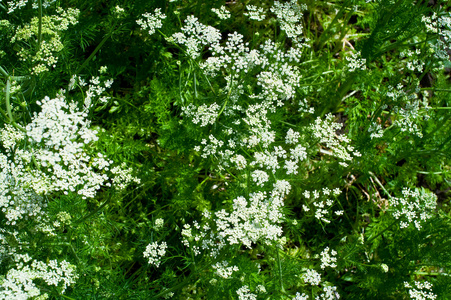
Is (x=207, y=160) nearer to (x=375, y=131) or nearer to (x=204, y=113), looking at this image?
(x=204, y=113)

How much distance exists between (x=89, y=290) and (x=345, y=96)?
404cm

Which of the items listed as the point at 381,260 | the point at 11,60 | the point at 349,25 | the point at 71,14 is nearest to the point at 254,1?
the point at 349,25

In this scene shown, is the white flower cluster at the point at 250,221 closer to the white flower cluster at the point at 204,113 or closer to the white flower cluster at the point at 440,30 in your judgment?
the white flower cluster at the point at 204,113

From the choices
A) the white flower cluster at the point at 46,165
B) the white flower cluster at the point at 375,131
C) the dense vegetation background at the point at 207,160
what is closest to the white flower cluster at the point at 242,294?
the dense vegetation background at the point at 207,160

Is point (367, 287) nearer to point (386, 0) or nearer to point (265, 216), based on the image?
point (265, 216)

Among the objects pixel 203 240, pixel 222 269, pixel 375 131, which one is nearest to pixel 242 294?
pixel 222 269

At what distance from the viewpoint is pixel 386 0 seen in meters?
4.34

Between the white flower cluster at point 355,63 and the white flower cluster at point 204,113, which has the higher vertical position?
the white flower cluster at point 355,63

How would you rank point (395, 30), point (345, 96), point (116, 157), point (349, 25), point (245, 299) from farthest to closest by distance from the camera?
1. point (349, 25)
2. point (345, 96)
3. point (395, 30)
4. point (116, 157)
5. point (245, 299)

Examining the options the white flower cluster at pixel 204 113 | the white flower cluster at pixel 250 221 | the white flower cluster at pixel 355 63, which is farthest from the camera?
the white flower cluster at pixel 355 63

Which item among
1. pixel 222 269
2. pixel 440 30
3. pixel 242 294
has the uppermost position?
pixel 440 30

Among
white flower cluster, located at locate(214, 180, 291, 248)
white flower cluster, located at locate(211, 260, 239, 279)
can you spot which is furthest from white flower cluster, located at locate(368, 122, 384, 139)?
white flower cluster, located at locate(211, 260, 239, 279)

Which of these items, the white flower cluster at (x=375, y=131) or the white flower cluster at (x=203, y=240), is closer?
the white flower cluster at (x=203, y=240)

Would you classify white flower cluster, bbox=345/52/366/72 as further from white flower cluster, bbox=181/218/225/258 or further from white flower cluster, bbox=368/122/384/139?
white flower cluster, bbox=181/218/225/258
